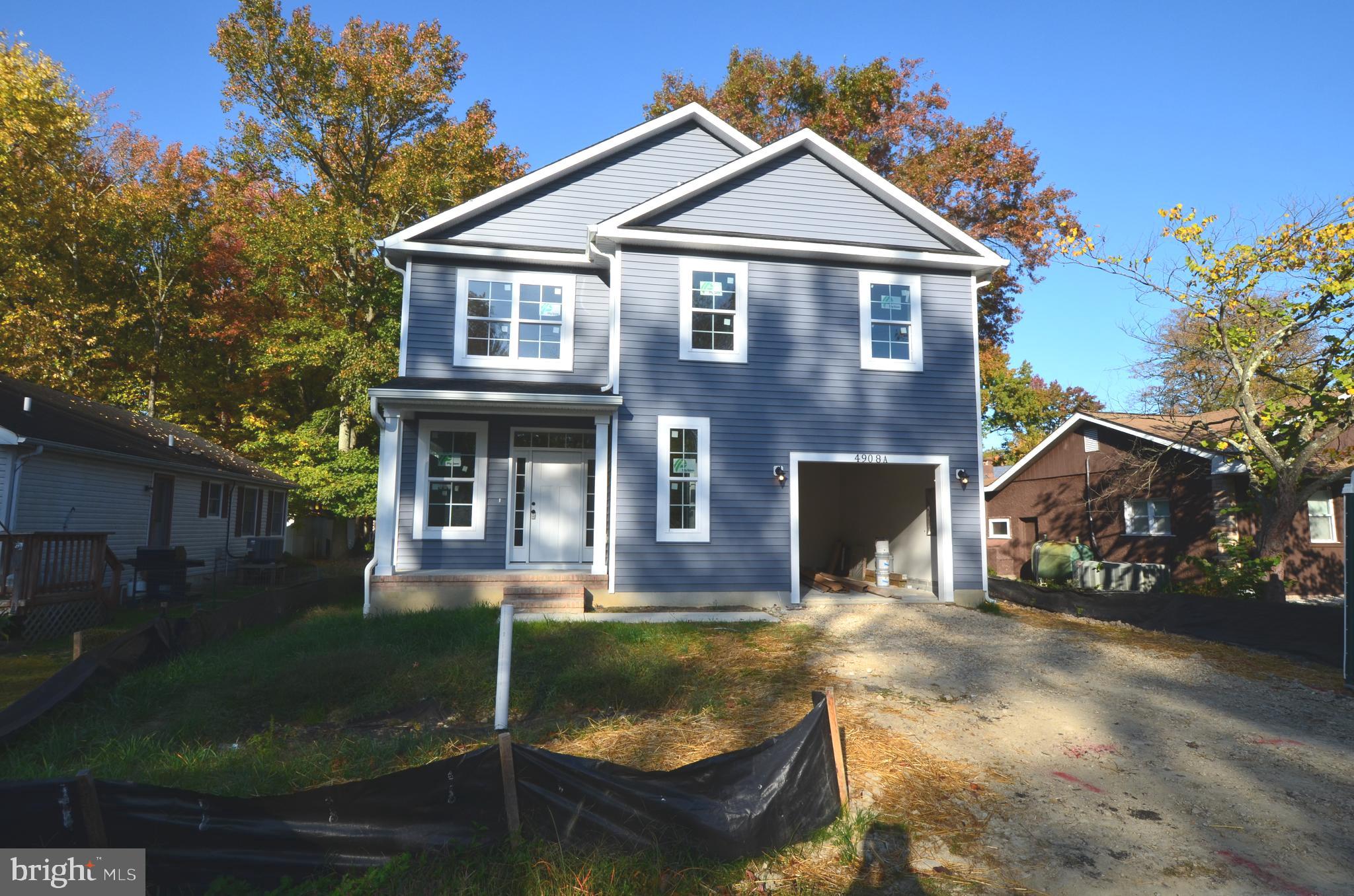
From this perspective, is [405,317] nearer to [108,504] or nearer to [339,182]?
[108,504]

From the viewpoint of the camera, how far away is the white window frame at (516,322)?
12.7 m

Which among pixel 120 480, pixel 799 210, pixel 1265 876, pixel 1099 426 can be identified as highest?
pixel 799 210

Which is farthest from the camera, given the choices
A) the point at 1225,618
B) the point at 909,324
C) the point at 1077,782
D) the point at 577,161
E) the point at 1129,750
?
the point at 577,161

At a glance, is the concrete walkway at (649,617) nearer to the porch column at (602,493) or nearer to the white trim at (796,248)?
the porch column at (602,493)

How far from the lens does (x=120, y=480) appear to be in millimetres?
15430

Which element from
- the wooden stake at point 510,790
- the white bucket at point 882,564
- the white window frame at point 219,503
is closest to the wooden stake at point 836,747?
the wooden stake at point 510,790

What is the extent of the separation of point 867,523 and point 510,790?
13.6m

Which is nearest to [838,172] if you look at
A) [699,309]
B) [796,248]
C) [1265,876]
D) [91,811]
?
[796,248]

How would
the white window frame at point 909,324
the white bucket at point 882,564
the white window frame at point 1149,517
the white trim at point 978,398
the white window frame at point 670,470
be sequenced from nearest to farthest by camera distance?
the white window frame at point 670,470 < the white trim at point 978,398 < the white window frame at point 909,324 < the white bucket at point 882,564 < the white window frame at point 1149,517

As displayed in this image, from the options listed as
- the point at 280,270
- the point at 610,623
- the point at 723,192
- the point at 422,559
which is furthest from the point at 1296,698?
the point at 280,270

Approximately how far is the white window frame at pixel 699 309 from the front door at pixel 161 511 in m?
13.0

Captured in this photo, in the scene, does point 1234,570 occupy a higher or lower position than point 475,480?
lower

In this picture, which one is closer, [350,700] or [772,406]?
[350,700]

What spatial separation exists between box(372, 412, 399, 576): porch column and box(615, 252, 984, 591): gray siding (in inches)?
134
